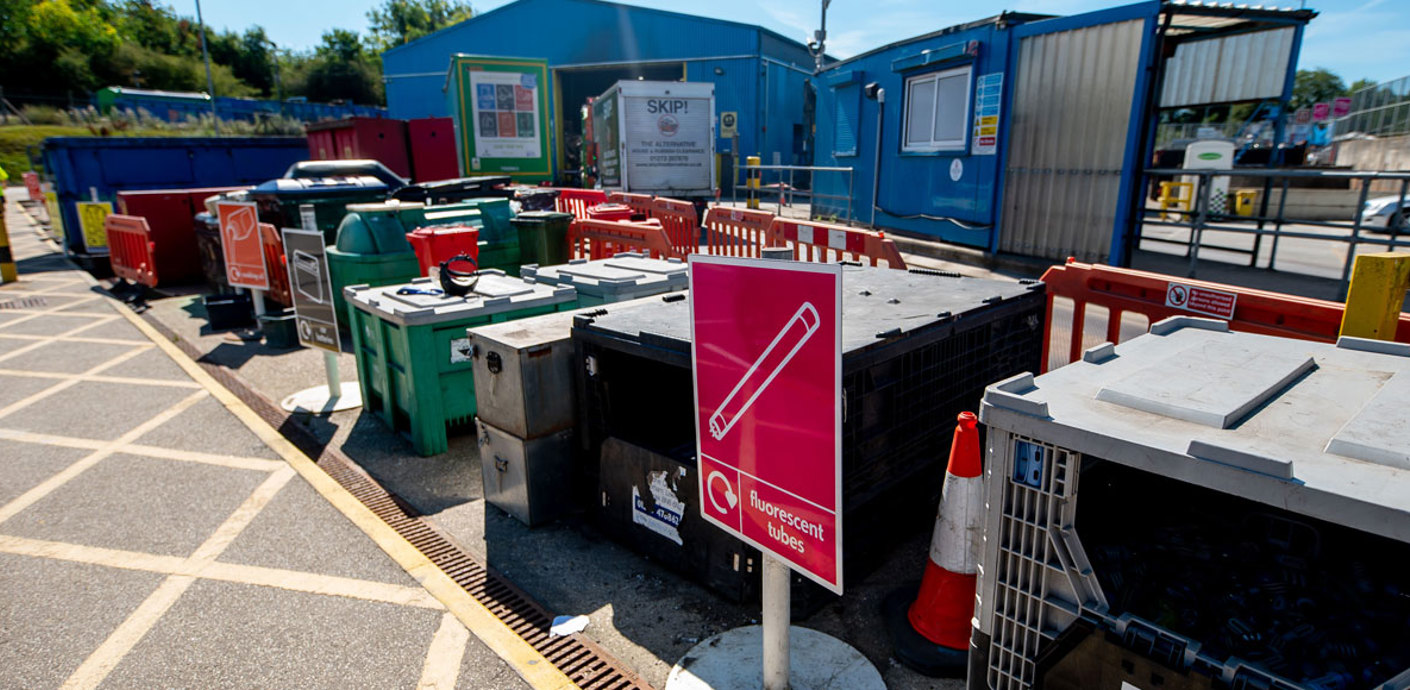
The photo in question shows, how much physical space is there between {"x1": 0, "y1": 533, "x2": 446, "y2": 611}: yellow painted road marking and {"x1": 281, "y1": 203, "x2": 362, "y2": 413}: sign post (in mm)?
2129

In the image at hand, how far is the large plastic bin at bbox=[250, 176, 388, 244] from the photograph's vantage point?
28.9ft

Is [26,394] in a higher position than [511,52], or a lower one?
lower

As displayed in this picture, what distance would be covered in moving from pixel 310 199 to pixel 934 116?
907cm

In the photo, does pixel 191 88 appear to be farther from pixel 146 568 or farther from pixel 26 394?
pixel 146 568

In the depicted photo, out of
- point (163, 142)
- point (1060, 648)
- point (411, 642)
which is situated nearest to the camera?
point (1060, 648)

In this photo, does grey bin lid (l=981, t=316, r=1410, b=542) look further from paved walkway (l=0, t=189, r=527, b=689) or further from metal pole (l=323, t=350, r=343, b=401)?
metal pole (l=323, t=350, r=343, b=401)

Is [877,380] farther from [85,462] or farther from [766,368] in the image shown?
[85,462]

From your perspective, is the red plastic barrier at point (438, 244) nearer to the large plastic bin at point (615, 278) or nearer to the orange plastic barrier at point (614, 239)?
the large plastic bin at point (615, 278)

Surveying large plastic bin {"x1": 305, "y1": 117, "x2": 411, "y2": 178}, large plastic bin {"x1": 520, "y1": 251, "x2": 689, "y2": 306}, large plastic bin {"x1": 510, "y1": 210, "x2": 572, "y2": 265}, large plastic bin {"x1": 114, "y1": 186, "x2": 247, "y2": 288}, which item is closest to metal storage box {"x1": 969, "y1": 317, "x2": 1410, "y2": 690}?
large plastic bin {"x1": 520, "y1": 251, "x2": 689, "y2": 306}

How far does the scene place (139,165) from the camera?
15.2m

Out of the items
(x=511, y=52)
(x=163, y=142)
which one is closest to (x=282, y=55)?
(x=511, y=52)

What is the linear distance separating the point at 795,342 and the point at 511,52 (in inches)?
1463

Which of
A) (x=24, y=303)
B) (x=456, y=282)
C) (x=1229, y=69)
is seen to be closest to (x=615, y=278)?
(x=456, y=282)

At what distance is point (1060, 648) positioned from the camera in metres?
1.93
